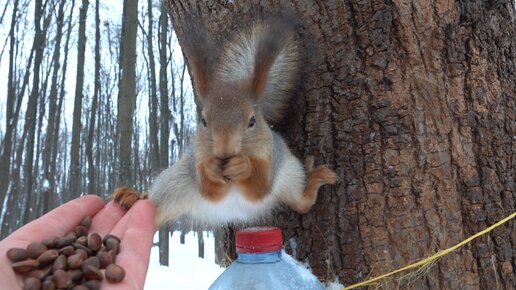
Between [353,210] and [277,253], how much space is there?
0.63ft

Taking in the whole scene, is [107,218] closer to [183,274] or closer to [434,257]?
[434,257]

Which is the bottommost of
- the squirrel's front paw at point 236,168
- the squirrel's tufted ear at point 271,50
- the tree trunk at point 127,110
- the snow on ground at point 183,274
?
the snow on ground at point 183,274

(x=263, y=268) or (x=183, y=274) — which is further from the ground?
(x=263, y=268)

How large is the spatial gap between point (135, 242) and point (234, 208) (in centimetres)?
23

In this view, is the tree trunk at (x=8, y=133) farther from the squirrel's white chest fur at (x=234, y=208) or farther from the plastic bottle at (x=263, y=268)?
the plastic bottle at (x=263, y=268)

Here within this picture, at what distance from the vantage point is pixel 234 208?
1.08 meters

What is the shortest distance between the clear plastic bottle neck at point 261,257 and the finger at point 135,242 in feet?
0.69

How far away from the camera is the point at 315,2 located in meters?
1.00

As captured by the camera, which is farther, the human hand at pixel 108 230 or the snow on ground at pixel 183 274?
the snow on ground at pixel 183 274

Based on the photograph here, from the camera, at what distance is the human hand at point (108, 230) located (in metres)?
0.89

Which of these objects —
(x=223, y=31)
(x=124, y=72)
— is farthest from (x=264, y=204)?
(x=124, y=72)

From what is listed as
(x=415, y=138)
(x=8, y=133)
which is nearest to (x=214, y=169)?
(x=415, y=138)

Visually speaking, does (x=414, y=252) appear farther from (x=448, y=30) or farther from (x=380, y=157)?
(x=448, y=30)

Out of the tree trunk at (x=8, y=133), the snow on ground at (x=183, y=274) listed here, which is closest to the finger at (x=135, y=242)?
the snow on ground at (x=183, y=274)
